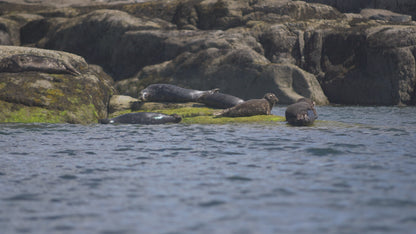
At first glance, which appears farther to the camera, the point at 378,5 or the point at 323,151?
the point at 378,5

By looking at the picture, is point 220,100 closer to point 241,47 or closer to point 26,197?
point 26,197

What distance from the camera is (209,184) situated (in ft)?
14.2

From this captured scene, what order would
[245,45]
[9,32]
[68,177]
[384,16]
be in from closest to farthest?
[68,177], [245,45], [384,16], [9,32]

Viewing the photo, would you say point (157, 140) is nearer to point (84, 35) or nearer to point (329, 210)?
point (329, 210)

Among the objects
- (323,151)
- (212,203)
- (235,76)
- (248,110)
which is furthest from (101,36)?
(212,203)

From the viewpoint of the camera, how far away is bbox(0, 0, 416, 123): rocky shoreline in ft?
61.2

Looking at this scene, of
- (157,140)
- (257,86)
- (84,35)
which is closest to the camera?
(157,140)

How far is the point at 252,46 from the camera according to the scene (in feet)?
71.2

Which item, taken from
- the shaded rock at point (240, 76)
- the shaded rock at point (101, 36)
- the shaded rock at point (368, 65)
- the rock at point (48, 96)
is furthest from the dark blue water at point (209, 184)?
the shaded rock at point (101, 36)

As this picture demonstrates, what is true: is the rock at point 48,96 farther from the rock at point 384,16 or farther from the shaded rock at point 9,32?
the rock at point 384,16

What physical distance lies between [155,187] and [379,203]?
1.98 m

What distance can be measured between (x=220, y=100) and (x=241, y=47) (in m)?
8.91

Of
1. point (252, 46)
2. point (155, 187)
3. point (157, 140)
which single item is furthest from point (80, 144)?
point (252, 46)

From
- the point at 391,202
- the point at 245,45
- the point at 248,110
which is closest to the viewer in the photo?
the point at 391,202
